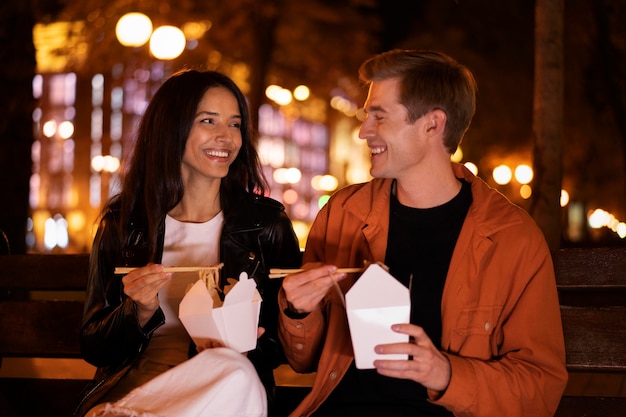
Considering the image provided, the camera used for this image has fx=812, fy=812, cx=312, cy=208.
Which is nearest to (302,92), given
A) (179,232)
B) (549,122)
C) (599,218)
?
(549,122)

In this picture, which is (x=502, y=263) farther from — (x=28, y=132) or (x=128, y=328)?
(x=28, y=132)

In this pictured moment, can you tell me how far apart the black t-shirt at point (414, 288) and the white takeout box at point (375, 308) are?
1.72 feet

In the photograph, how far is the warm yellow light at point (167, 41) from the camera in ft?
35.1

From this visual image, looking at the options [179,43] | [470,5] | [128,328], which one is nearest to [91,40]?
[179,43]

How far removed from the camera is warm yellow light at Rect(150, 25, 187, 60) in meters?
10.7

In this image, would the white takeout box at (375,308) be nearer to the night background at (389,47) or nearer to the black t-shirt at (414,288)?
the black t-shirt at (414,288)

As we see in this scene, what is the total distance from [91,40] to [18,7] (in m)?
6.74

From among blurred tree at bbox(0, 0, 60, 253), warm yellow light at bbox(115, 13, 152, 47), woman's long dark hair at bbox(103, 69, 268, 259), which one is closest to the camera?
woman's long dark hair at bbox(103, 69, 268, 259)

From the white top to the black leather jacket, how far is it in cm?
7

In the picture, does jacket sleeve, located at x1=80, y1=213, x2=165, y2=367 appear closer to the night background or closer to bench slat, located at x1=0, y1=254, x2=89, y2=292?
bench slat, located at x1=0, y1=254, x2=89, y2=292

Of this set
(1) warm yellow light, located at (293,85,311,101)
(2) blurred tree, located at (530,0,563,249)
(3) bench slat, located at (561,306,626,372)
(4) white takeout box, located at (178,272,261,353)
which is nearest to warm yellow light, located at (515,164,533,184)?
(1) warm yellow light, located at (293,85,311,101)

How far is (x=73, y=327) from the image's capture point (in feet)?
13.9

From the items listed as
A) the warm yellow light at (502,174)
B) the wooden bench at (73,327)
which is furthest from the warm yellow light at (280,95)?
the wooden bench at (73,327)

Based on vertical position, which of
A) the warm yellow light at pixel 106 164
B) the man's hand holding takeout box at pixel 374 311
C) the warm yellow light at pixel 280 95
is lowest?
the warm yellow light at pixel 106 164
